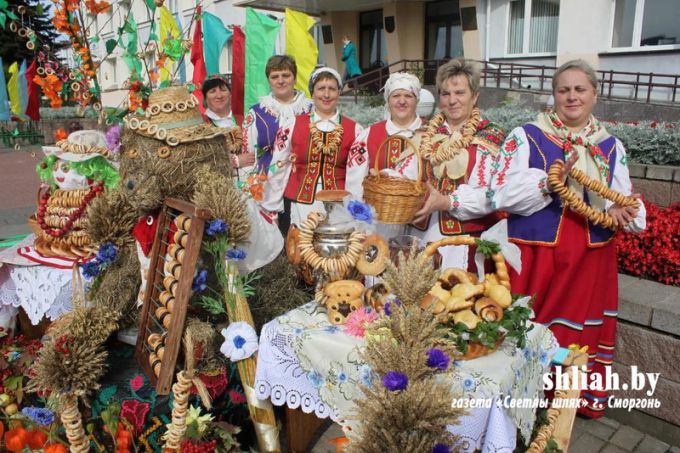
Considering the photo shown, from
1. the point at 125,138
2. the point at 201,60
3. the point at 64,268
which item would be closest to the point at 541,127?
the point at 125,138

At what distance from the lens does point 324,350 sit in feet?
6.30

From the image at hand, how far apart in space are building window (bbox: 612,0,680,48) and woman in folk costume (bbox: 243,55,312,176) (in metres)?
9.74

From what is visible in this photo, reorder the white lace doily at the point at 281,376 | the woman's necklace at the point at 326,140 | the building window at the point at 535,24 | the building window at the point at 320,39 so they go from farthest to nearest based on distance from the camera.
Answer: the building window at the point at 320,39, the building window at the point at 535,24, the woman's necklace at the point at 326,140, the white lace doily at the point at 281,376

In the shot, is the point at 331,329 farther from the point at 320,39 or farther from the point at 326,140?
the point at 320,39

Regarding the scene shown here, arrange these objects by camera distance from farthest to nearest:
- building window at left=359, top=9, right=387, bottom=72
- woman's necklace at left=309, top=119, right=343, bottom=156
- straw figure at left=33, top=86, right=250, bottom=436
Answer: building window at left=359, top=9, right=387, bottom=72, woman's necklace at left=309, top=119, right=343, bottom=156, straw figure at left=33, top=86, right=250, bottom=436

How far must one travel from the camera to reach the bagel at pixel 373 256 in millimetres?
2109

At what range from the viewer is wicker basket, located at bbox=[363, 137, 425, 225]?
7.51 ft

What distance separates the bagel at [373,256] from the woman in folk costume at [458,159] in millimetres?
587

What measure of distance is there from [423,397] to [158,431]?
1401mm

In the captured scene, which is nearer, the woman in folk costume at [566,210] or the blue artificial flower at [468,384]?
the blue artificial flower at [468,384]

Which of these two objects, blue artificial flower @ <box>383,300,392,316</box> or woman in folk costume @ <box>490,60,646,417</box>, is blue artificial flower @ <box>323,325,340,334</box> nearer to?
blue artificial flower @ <box>383,300,392,316</box>

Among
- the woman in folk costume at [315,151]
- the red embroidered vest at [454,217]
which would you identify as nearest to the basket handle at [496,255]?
the red embroidered vest at [454,217]

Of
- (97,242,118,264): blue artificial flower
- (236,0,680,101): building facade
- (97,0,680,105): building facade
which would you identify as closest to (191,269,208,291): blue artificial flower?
(97,242,118,264): blue artificial flower

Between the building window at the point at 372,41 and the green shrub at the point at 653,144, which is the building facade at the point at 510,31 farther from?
the green shrub at the point at 653,144
